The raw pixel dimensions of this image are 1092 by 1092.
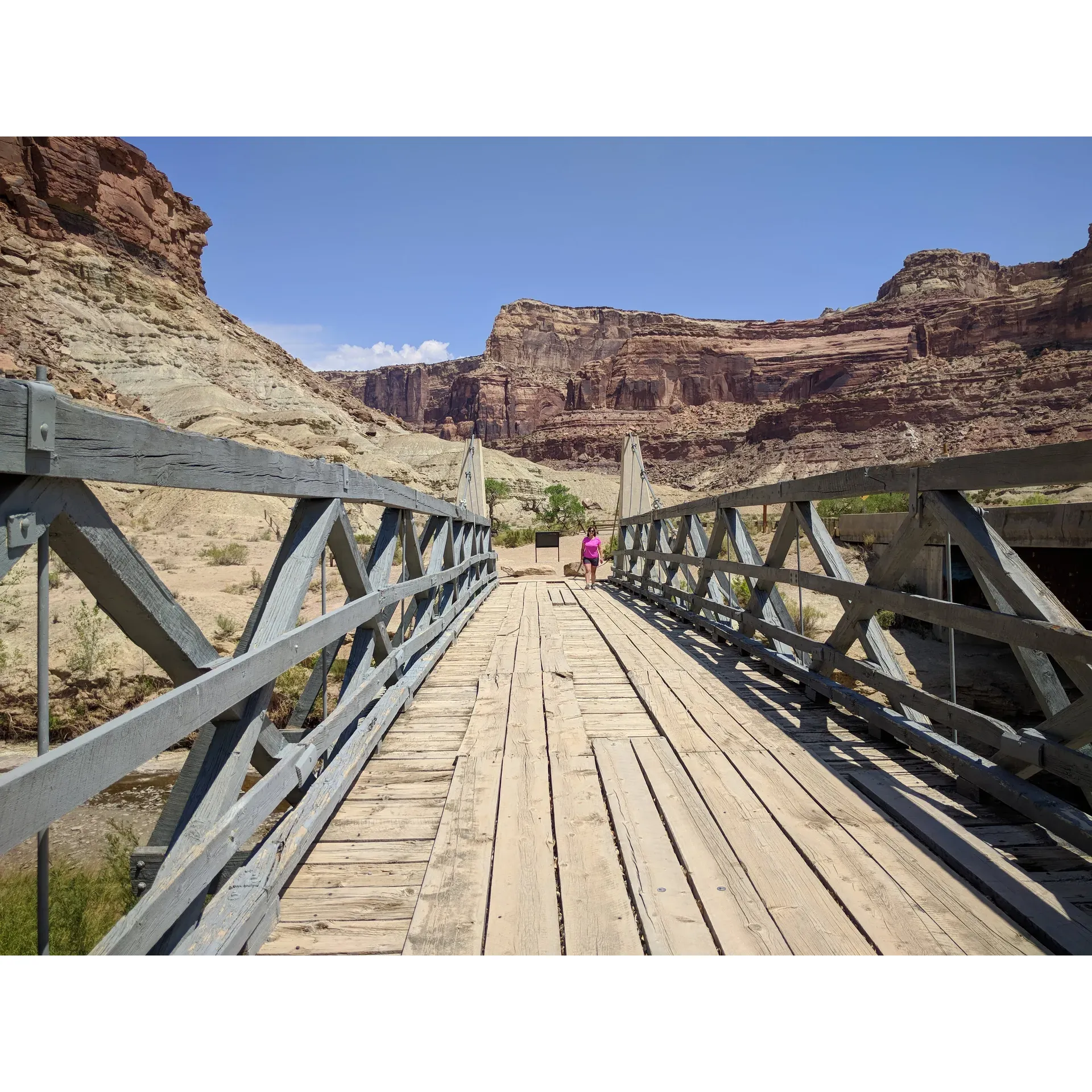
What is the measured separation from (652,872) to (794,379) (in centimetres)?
9900

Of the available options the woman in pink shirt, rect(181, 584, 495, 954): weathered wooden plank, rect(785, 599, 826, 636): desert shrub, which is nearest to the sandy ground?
rect(785, 599, 826, 636): desert shrub

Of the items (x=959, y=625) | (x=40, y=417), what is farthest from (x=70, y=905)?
(x=959, y=625)

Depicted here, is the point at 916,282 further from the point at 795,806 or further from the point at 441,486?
the point at 795,806

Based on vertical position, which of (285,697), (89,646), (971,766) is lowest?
(285,697)

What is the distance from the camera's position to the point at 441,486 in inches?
1320

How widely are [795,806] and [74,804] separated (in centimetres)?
221

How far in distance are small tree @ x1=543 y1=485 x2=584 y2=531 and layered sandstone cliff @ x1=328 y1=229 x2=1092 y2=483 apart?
37341 millimetres

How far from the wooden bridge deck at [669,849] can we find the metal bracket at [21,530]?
1.16 m

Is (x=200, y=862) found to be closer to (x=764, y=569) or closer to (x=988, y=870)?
(x=988, y=870)

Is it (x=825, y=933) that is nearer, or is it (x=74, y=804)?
(x=74, y=804)

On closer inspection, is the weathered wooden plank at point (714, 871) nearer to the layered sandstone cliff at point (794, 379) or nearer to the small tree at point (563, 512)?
the small tree at point (563, 512)

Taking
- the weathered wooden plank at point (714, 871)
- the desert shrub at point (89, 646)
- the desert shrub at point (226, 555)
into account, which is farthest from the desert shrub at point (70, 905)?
the desert shrub at point (226, 555)

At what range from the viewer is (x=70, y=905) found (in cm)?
407

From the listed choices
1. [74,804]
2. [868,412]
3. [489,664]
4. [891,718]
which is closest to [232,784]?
[74,804]
